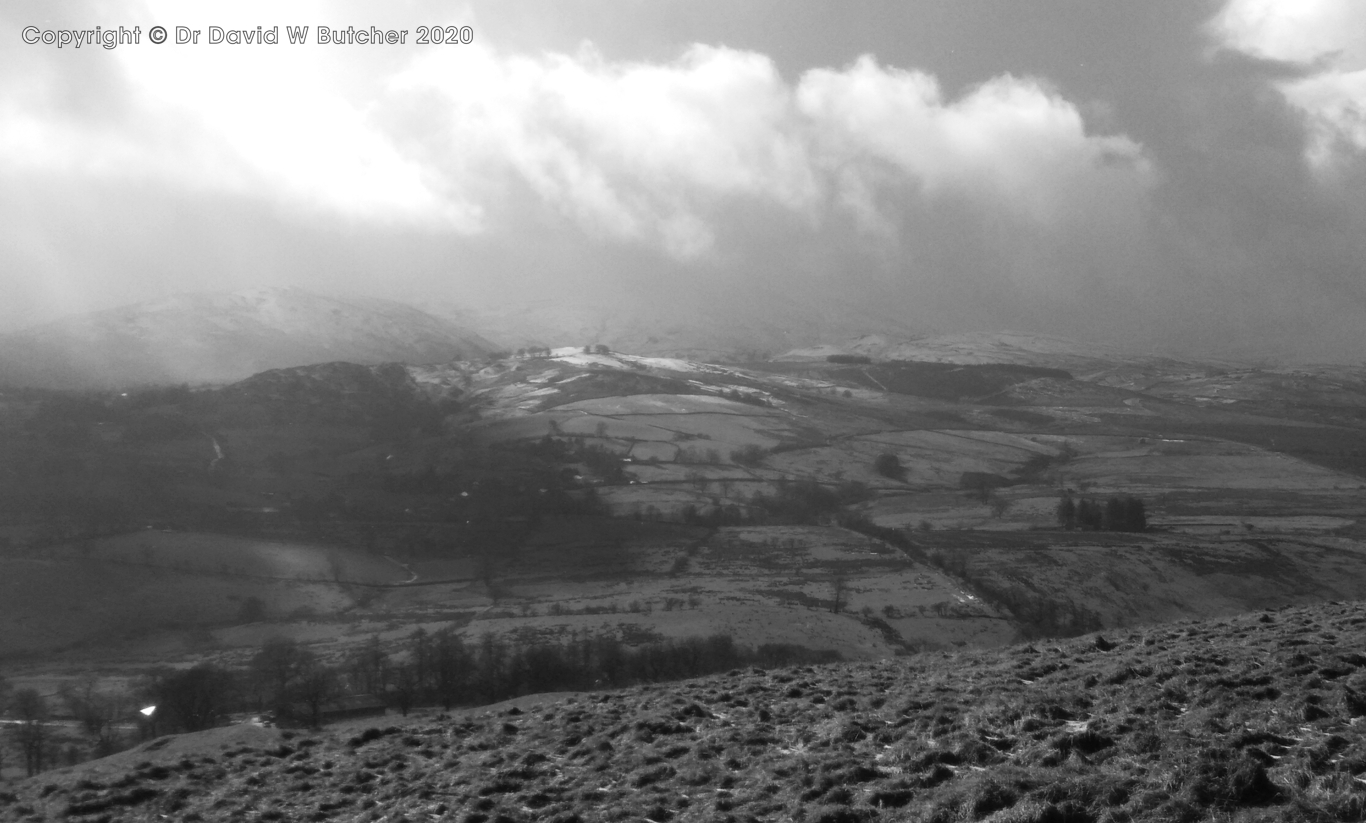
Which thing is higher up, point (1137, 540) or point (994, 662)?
point (994, 662)

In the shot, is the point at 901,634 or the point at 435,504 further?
the point at 435,504

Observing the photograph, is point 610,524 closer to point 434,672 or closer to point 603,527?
point 603,527

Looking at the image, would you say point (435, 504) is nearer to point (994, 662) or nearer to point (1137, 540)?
point (1137, 540)

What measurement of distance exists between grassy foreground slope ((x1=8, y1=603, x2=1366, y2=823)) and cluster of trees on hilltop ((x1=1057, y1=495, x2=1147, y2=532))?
65.6 metres

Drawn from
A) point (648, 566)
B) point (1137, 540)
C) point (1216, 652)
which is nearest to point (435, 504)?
point (648, 566)

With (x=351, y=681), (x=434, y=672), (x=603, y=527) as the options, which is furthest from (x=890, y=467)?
(x=351, y=681)

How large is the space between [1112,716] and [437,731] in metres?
15.2

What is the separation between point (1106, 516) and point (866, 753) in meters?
81.9

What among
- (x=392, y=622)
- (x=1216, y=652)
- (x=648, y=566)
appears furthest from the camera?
(x=648, y=566)

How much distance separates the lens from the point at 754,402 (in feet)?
586

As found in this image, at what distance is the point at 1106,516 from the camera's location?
297ft

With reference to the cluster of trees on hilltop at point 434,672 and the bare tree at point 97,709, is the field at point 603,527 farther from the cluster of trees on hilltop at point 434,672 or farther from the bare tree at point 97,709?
the bare tree at point 97,709

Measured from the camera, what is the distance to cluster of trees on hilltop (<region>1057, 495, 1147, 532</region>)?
87.2 metres

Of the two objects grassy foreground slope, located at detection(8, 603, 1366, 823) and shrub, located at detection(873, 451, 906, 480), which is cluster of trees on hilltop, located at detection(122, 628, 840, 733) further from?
shrub, located at detection(873, 451, 906, 480)
